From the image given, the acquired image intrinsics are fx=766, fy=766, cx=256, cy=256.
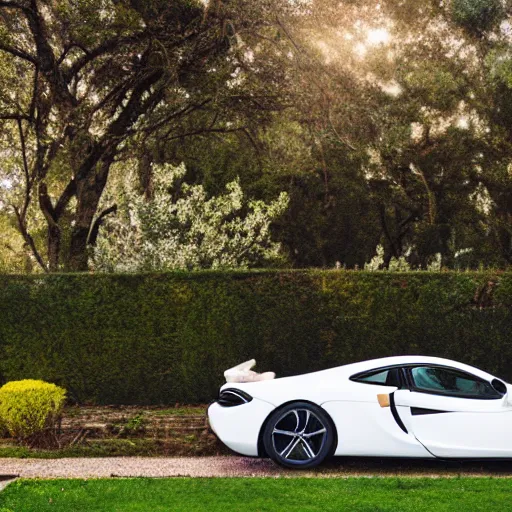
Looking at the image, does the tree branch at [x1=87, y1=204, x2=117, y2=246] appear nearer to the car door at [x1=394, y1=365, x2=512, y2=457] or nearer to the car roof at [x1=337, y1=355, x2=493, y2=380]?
the car roof at [x1=337, y1=355, x2=493, y2=380]

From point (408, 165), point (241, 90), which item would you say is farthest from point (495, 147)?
point (241, 90)

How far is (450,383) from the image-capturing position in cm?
881

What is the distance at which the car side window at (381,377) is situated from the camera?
8.78m

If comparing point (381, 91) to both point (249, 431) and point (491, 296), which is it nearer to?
point (491, 296)

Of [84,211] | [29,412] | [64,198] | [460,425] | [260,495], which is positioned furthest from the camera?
[64,198]

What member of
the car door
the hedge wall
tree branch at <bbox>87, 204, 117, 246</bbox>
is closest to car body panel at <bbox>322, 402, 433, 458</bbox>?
the car door

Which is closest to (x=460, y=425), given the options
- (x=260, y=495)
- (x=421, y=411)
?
(x=421, y=411)

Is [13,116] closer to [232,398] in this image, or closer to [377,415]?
[232,398]

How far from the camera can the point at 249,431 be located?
870 cm

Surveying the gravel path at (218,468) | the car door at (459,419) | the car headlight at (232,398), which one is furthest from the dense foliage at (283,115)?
the car door at (459,419)

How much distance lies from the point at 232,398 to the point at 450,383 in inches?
99.2

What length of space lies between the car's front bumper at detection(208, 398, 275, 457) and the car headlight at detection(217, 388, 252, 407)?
52 mm

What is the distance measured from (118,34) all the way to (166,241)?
5101mm

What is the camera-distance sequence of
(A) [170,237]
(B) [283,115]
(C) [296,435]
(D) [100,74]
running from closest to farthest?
1. (C) [296,435]
2. (D) [100,74]
3. (A) [170,237]
4. (B) [283,115]
